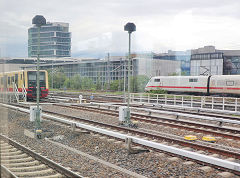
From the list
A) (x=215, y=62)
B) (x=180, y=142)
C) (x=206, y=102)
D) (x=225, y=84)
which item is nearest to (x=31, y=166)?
(x=180, y=142)

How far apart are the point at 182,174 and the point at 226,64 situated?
25.8 meters

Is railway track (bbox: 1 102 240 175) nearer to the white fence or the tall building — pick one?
the white fence

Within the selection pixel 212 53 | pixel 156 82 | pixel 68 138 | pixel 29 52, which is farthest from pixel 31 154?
pixel 212 53

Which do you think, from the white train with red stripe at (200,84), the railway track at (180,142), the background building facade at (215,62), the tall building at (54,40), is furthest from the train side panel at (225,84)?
the railway track at (180,142)

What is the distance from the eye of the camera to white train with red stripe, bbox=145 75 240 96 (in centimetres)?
2408

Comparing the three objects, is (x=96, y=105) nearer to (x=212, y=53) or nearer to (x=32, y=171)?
(x=32, y=171)

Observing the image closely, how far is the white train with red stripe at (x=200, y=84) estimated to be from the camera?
2408 cm

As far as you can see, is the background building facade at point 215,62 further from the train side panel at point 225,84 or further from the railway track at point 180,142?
the railway track at point 180,142

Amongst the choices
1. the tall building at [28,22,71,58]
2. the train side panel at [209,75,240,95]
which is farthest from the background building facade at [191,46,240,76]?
the tall building at [28,22,71,58]

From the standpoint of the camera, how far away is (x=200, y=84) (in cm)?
2650

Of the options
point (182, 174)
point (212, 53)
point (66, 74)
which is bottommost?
point (182, 174)

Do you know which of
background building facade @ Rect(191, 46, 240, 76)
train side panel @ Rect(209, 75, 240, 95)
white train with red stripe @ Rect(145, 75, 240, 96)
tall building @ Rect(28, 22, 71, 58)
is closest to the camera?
tall building @ Rect(28, 22, 71, 58)

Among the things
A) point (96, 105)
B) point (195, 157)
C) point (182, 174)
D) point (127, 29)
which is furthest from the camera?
point (96, 105)

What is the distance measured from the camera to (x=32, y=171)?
571 cm
